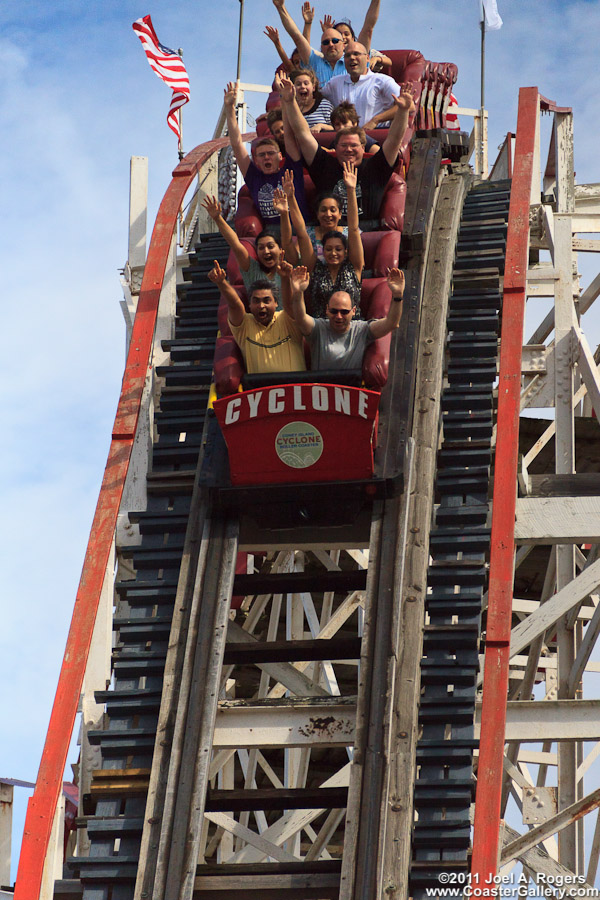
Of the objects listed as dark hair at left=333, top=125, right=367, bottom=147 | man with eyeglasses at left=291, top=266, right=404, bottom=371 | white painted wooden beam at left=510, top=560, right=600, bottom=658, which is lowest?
white painted wooden beam at left=510, top=560, right=600, bottom=658

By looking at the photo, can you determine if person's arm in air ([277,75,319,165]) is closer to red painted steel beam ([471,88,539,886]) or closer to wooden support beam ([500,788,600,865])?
red painted steel beam ([471,88,539,886])

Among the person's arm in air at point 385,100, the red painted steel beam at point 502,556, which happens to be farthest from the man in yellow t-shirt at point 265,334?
the person's arm in air at point 385,100

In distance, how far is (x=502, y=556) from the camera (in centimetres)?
636

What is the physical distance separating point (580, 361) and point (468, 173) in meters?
1.96

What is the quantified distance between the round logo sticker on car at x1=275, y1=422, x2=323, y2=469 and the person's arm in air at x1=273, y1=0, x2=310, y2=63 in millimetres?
3913

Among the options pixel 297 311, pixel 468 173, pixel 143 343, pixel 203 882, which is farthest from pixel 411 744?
pixel 468 173

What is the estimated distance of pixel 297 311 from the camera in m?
7.01

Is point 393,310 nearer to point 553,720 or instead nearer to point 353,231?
point 353,231

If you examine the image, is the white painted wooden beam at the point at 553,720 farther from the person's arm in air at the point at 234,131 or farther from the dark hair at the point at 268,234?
the person's arm in air at the point at 234,131

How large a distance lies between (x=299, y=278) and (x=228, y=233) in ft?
1.96

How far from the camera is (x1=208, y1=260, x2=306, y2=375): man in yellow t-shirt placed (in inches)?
283

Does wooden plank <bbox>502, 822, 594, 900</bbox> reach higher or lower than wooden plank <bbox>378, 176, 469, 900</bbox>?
lower

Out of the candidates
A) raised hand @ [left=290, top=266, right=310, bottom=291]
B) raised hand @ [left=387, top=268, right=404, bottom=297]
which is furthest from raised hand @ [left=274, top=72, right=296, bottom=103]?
raised hand @ [left=387, top=268, right=404, bottom=297]

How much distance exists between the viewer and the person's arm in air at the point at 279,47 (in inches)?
361
